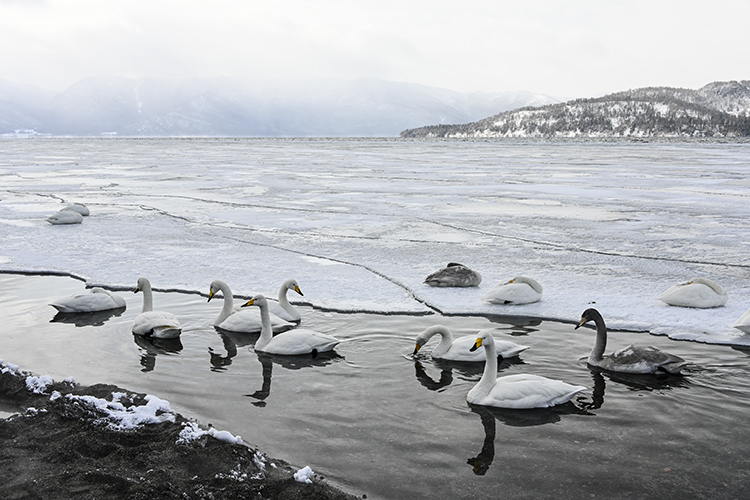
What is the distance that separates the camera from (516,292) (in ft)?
29.6

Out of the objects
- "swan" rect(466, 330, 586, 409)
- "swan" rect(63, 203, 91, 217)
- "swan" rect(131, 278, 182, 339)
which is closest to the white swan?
"swan" rect(131, 278, 182, 339)

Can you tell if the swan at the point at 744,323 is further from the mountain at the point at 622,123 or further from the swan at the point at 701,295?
the mountain at the point at 622,123

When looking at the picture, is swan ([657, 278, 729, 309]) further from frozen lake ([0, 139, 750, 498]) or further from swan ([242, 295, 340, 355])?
swan ([242, 295, 340, 355])

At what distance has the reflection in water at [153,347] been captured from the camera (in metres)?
7.31

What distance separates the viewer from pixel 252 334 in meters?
8.57

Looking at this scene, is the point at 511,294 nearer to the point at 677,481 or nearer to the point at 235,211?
the point at 677,481

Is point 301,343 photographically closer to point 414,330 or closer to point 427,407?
point 414,330

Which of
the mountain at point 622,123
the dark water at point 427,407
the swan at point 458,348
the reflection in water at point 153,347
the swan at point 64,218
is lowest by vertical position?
the reflection in water at point 153,347

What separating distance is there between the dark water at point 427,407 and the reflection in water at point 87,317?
0.08 meters

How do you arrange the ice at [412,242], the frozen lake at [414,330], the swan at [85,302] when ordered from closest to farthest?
the frozen lake at [414,330] < the swan at [85,302] < the ice at [412,242]

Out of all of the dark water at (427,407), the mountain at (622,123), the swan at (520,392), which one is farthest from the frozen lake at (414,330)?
the mountain at (622,123)

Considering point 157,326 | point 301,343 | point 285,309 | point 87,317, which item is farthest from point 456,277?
point 87,317

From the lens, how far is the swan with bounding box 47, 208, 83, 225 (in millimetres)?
16078

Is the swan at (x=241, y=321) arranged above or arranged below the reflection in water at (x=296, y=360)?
above
